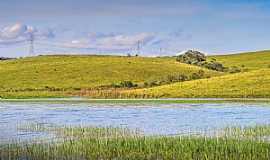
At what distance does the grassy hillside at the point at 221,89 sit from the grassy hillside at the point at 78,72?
2424 centimetres

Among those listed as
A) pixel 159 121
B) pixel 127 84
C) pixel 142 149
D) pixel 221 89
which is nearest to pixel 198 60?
pixel 127 84

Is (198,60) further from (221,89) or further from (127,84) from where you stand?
(221,89)

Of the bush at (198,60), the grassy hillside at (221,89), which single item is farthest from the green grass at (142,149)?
the bush at (198,60)

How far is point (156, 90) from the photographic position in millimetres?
94688

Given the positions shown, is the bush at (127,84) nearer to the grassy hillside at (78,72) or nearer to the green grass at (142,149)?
the grassy hillside at (78,72)

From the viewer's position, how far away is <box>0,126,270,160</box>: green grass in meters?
25.1

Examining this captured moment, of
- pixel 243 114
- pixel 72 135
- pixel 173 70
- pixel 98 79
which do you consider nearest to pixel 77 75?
pixel 98 79

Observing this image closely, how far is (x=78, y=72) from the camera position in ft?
444

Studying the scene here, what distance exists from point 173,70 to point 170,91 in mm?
49223

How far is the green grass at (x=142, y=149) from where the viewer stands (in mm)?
25125

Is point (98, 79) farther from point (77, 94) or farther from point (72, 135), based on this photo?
point (72, 135)

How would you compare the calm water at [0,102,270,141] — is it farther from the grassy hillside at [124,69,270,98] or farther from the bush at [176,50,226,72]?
the bush at [176,50,226,72]

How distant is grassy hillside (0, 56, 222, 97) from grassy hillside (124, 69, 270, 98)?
79.5ft

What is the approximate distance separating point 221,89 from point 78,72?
50908 mm
